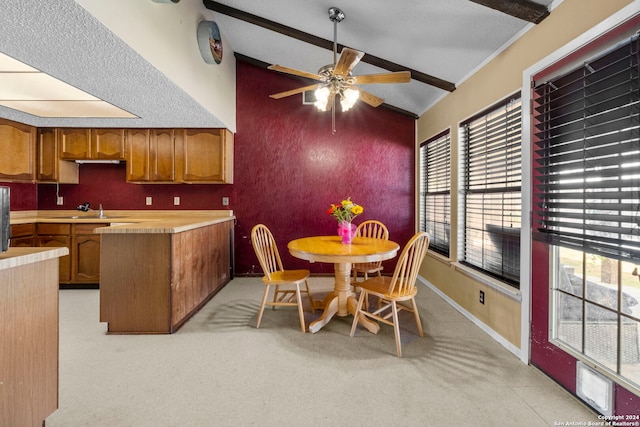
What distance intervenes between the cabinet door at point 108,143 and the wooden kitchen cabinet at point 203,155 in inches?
32.3

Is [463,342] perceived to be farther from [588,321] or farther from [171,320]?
[171,320]

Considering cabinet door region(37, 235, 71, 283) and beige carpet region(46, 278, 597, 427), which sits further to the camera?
cabinet door region(37, 235, 71, 283)

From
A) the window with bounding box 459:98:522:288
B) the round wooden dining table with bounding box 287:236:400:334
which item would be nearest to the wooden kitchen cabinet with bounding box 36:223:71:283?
the round wooden dining table with bounding box 287:236:400:334

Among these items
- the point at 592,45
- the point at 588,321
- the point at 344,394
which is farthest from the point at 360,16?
the point at 344,394

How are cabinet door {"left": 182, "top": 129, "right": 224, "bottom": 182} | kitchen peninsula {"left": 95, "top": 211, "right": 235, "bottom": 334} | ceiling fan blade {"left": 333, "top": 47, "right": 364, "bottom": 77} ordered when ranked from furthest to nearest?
Answer: cabinet door {"left": 182, "top": 129, "right": 224, "bottom": 182}
kitchen peninsula {"left": 95, "top": 211, "right": 235, "bottom": 334}
ceiling fan blade {"left": 333, "top": 47, "right": 364, "bottom": 77}

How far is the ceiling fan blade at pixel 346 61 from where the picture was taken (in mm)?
2043

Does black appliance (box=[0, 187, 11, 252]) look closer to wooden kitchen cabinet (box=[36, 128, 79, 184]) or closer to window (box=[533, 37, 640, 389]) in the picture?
window (box=[533, 37, 640, 389])

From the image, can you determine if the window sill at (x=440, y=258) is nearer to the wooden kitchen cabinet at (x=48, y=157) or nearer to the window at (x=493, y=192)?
the window at (x=493, y=192)

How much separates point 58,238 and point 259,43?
3.59m

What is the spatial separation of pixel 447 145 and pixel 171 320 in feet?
11.2

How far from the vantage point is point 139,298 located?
8.27 feet

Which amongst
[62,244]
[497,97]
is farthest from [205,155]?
[497,97]

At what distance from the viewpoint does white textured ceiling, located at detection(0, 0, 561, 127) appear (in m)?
1.78

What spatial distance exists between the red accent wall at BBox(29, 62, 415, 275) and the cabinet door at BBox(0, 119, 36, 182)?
4.31ft
